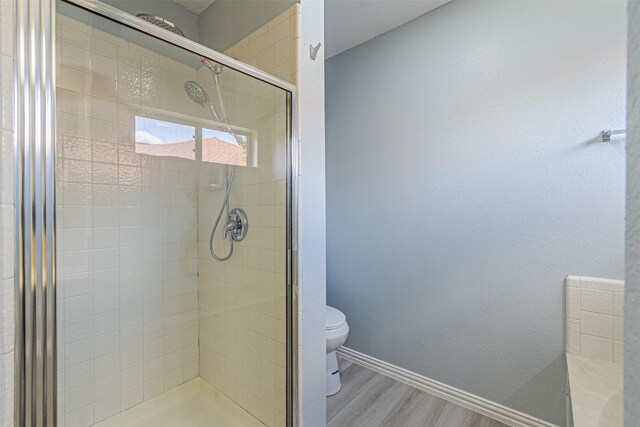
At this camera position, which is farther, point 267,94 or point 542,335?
point 542,335

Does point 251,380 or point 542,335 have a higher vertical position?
point 542,335

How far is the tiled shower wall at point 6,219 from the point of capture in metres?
0.50

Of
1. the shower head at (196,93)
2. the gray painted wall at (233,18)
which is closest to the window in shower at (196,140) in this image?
the shower head at (196,93)

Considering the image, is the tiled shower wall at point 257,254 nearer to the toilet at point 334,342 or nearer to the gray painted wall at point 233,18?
the gray painted wall at point 233,18

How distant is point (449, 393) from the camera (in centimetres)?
175

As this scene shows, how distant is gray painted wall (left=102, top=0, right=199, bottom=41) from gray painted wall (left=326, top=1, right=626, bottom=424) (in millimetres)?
1074

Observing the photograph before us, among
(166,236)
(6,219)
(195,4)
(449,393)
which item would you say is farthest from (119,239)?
(449,393)

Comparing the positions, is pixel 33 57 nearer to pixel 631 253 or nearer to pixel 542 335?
pixel 631 253

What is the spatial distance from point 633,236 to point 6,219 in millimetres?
828

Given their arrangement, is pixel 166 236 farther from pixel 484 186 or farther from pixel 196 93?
pixel 484 186

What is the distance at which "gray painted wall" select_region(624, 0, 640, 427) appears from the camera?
22 cm

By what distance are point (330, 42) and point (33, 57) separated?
187 cm

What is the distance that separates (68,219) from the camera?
49.2 inches

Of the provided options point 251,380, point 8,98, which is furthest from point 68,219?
point 251,380
